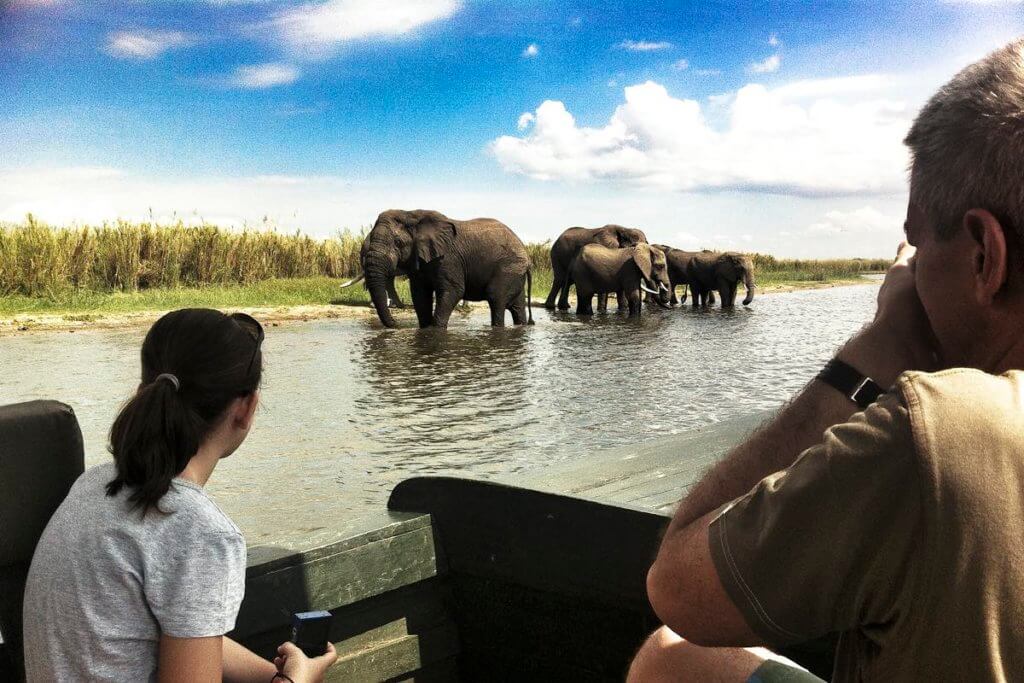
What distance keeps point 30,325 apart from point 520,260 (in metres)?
8.00

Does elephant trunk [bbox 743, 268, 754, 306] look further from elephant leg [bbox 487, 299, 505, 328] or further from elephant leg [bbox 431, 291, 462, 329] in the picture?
elephant leg [bbox 431, 291, 462, 329]

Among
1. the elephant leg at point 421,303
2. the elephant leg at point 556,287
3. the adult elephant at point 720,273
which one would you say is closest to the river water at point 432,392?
the elephant leg at point 421,303

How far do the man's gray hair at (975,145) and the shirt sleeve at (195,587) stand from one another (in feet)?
3.59

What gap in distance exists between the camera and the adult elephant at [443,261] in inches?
647

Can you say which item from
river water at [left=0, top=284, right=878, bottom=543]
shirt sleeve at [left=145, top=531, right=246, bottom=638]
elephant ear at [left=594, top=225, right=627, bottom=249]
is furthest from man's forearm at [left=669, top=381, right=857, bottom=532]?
elephant ear at [left=594, top=225, right=627, bottom=249]

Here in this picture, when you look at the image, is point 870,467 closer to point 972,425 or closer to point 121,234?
point 972,425

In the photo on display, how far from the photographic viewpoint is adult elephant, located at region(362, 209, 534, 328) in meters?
16.4

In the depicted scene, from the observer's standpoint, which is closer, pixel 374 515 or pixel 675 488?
pixel 374 515

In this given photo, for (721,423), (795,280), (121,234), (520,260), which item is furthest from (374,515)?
(795,280)

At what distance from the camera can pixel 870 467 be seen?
0.91m

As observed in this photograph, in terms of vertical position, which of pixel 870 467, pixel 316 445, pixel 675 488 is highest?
pixel 870 467

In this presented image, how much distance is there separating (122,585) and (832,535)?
3.50 ft

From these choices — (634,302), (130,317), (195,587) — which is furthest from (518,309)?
(195,587)

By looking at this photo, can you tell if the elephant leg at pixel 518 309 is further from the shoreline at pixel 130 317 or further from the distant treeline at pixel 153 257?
the distant treeline at pixel 153 257
